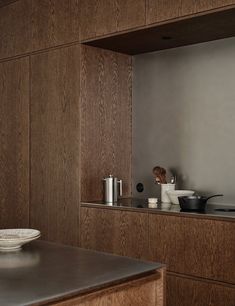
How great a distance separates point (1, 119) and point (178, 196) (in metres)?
1.99

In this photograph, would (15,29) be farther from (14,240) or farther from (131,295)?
(131,295)

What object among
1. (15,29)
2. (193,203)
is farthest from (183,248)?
(15,29)

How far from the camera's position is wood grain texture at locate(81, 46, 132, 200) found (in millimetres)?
3885

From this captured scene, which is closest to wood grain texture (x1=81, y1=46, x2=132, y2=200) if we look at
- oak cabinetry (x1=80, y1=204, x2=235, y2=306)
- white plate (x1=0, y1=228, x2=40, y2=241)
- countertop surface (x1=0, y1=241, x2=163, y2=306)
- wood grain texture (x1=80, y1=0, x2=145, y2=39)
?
wood grain texture (x1=80, y1=0, x2=145, y2=39)

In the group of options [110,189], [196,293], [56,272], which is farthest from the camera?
[110,189]

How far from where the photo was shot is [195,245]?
118 inches

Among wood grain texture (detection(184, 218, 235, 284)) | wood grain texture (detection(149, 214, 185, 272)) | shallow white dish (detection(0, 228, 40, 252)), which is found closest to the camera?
shallow white dish (detection(0, 228, 40, 252))

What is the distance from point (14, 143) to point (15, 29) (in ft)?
3.49

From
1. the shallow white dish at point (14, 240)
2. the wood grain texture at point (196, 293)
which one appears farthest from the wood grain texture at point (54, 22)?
the shallow white dish at point (14, 240)

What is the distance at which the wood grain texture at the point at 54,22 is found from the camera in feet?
12.8

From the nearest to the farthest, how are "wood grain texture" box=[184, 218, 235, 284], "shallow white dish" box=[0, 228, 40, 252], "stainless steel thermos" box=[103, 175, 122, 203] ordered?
1. "shallow white dish" box=[0, 228, 40, 252]
2. "wood grain texture" box=[184, 218, 235, 284]
3. "stainless steel thermos" box=[103, 175, 122, 203]

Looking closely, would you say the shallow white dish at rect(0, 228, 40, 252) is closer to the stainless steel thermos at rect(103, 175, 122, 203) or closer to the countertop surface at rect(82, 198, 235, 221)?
the countertop surface at rect(82, 198, 235, 221)

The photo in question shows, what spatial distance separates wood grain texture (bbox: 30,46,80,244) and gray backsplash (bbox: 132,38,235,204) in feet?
2.12

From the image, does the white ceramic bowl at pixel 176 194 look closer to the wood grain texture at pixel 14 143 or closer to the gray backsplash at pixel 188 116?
the gray backsplash at pixel 188 116
